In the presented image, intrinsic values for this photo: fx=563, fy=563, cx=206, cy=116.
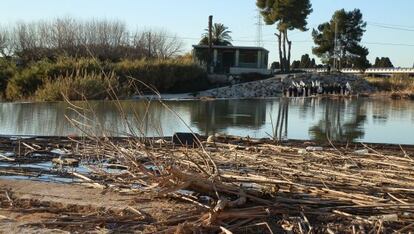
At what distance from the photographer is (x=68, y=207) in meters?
5.68

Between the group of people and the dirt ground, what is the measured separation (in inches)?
1374

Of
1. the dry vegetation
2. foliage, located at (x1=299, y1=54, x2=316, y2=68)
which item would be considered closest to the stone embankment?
the dry vegetation

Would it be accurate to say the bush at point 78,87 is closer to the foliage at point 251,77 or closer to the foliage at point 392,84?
the foliage at point 251,77

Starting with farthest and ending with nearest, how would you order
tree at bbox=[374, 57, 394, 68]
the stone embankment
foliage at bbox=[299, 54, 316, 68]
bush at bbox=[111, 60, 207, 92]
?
tree at bbox=[374, 57, 394, 68] → foliage at bbox=[299, 54, 316, 68] → the stone embankment → bush at bbox=[111, 60, 207, 92]

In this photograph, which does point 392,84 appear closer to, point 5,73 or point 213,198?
point 5,73

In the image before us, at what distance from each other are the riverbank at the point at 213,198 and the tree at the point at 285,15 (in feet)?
190

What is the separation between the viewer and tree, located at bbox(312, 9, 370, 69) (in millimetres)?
70125

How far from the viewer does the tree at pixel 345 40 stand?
70.1m

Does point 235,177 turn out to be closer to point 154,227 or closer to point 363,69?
point 154,227

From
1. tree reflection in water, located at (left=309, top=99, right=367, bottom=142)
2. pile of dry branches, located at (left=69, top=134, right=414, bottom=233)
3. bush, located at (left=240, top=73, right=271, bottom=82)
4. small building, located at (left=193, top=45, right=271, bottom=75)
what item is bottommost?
tree reflection in water, located at (left=309, top=99, right=367, bottom=142)

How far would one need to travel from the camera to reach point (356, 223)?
15.7 ft

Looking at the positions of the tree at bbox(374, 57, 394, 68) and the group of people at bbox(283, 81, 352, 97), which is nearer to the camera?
the group of people at bbox(283, 81, 352, 97)

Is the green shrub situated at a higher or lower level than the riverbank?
higher

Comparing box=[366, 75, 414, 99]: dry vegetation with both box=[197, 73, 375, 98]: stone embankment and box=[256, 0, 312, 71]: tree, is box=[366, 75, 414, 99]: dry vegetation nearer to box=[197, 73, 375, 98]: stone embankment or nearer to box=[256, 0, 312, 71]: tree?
box=[197, 73, 375, 98]: stone embankment
